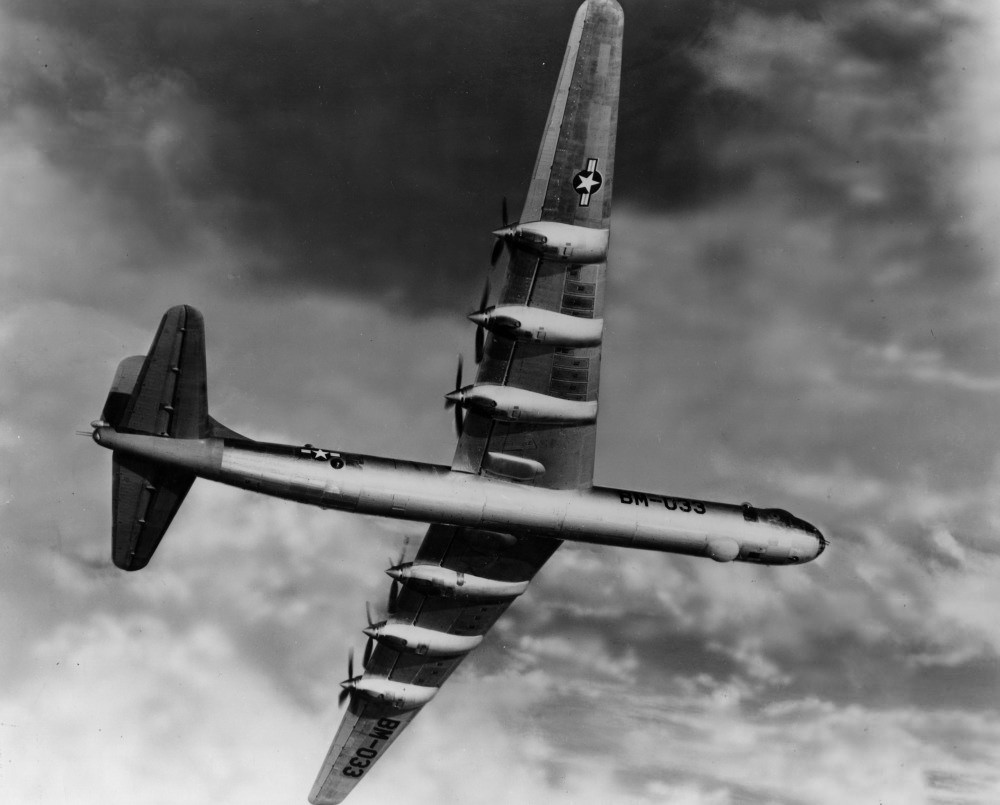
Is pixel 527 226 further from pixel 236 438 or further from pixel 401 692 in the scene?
pixel 401 692

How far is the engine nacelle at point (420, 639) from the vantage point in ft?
83.7

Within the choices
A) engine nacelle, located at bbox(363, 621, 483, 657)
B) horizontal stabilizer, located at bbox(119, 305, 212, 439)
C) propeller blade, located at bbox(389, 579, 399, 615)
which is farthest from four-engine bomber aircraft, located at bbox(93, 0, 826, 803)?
engine nacelle, located at bbox(363, 621, 483, 657)

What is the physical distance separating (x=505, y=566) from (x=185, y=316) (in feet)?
37.1

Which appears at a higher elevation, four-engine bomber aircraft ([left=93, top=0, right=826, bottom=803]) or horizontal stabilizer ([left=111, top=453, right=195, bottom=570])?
four-engine bomber aircraft ([left=93, top=0, right=826, bottom=803])

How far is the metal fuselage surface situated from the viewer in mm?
19203

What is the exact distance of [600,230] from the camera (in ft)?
65.9

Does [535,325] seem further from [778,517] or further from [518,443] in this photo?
[778,517]

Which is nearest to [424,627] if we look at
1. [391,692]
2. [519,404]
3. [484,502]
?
[391,692]

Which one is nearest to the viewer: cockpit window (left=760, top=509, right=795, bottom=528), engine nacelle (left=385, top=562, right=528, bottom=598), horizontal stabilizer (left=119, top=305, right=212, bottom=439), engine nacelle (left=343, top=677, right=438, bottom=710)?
horizontal stabilizer (left=119, top=305, right=212, bottom=439)

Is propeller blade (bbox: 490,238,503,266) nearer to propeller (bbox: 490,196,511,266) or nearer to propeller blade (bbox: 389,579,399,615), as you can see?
propeller (bbox: 490,196,511,266)

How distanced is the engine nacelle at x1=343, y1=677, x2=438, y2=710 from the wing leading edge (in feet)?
0.10

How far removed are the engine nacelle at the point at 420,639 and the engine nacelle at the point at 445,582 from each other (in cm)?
193

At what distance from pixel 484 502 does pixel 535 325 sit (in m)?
4.31

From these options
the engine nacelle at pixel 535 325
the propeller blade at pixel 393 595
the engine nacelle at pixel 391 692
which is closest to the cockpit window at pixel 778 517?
the engine nacelle at pixel 535 325
